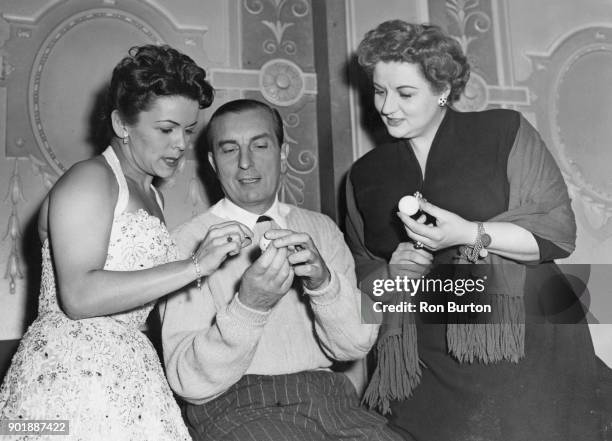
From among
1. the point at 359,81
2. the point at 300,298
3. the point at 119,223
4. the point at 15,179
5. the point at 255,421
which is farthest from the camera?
the point at 359,81

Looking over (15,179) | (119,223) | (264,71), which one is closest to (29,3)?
(15,179)

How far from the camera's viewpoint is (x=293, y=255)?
1.62 metres

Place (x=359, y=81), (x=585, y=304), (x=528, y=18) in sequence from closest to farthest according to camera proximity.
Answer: (x=585, y=304) → (x=359, y=81) → (x=528, y=18)

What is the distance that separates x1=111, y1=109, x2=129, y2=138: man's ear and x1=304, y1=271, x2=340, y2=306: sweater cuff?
0.66m

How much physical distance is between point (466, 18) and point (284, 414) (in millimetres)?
1947

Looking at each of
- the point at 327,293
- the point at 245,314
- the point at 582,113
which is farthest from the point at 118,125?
the point at 582,113

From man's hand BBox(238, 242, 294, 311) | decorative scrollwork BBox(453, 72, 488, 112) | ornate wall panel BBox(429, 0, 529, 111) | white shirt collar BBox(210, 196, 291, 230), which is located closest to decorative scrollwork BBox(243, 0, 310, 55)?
ornate wall panel BBox(429, 0, 529, 111)

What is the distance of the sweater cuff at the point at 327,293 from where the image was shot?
174cm

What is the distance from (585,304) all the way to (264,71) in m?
1.56

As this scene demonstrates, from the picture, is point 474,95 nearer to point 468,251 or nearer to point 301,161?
point 301,161

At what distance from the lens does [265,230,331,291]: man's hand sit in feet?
5.20

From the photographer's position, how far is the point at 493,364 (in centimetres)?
175

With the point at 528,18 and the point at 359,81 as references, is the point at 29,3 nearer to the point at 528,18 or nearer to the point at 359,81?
the point at 359,81

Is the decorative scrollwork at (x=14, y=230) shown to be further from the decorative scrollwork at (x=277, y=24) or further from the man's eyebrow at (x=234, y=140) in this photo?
the decorative scrollwork at (x=277, y=24)
